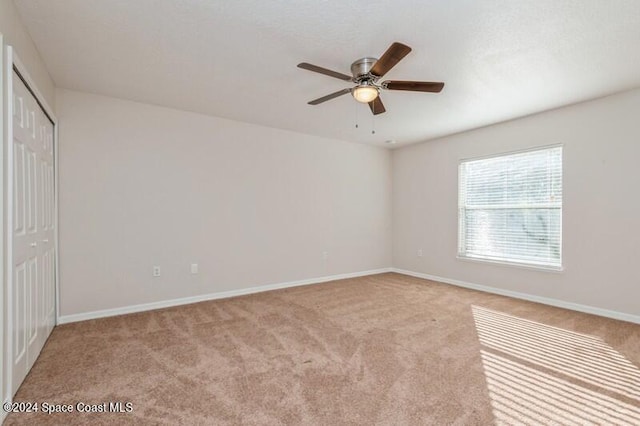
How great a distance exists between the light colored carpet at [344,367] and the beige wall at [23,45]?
88.1 inches

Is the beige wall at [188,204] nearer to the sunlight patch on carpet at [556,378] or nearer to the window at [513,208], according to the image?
the window at [513,208]

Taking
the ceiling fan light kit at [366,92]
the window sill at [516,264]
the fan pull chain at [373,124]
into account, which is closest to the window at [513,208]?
the window sill at [516,264]

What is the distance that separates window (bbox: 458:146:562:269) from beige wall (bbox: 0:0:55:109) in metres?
5.23

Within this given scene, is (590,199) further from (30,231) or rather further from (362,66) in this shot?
(30,231)

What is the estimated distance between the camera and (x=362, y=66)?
268cm

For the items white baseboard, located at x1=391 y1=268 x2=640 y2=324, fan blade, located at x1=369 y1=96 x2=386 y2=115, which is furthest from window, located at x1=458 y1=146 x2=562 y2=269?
fan blade, located at x1=369 y1=96 x2=386 y2=115

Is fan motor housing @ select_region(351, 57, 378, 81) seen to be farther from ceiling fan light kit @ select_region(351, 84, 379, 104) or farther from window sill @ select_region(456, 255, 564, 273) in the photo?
window sill @ select_region(456, 255, 564, 273)

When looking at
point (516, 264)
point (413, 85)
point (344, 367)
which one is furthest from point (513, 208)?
point (344, 367)

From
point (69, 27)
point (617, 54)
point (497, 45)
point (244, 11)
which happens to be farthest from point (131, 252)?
point (617, 54)

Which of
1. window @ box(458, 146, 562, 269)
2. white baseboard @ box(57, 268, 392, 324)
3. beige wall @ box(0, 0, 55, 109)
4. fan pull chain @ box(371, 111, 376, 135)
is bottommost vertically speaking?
white baseboard @ box(57, 268, 392, 324)

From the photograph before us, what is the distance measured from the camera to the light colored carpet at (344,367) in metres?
1.84

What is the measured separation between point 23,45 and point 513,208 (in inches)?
213

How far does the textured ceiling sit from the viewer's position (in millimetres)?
2084

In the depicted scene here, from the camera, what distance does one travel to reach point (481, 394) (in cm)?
201
